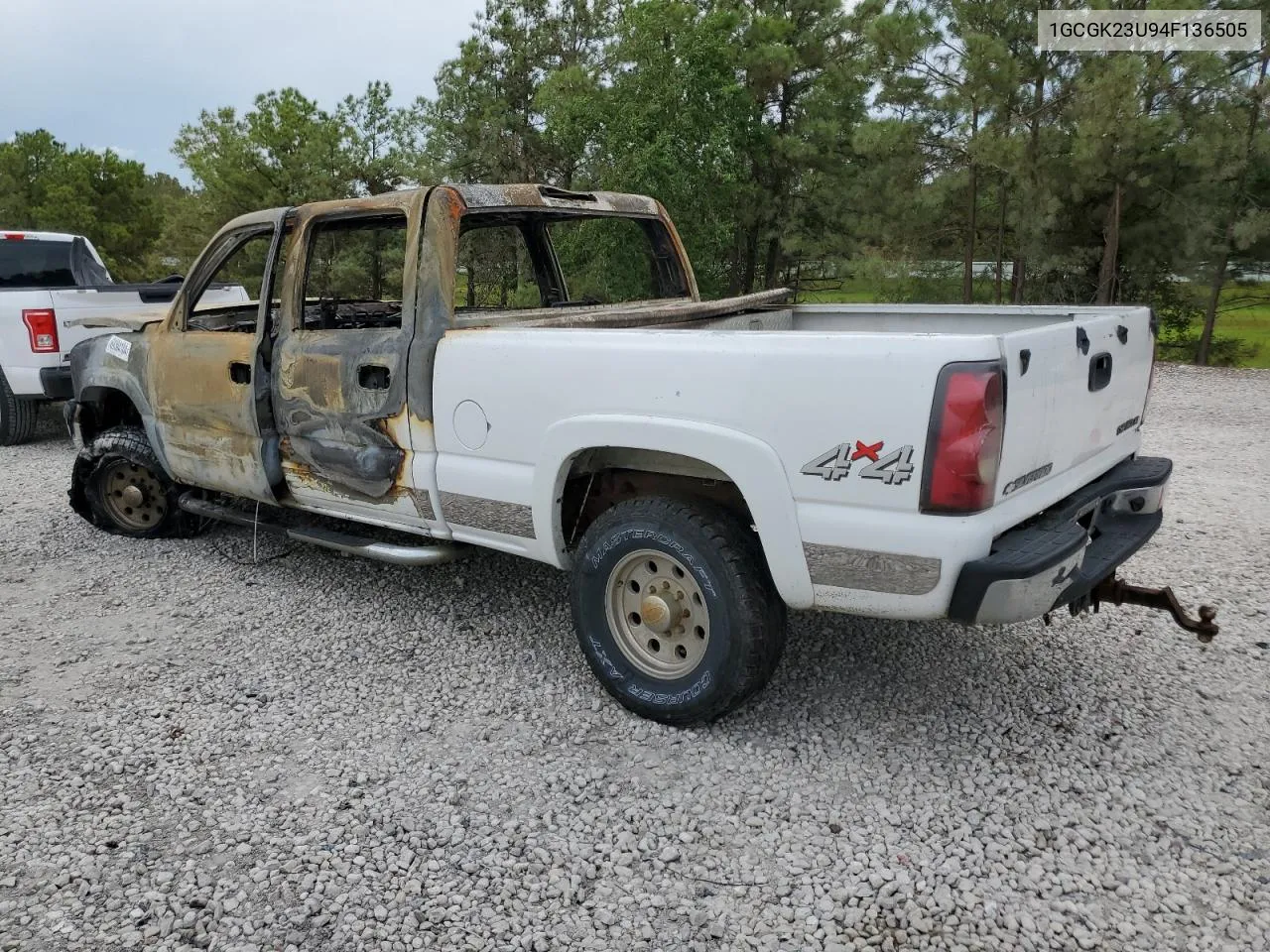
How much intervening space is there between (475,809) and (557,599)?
173cm

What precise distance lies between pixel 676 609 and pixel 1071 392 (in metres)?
1.49

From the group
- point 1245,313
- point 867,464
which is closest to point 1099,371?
point 867,464

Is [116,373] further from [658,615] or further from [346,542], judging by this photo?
[658,615]

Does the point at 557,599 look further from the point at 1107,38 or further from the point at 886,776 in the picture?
the point at 1107,38

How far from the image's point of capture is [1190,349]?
16.2 meters

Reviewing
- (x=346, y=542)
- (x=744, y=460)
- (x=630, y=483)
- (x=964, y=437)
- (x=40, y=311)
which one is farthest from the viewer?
(x=40, y=311)

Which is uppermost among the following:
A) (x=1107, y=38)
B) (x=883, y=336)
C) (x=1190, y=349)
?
(x=1107, y=38)

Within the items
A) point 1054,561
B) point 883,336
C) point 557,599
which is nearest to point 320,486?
point 557,599

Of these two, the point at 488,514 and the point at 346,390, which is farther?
the point at 346,390

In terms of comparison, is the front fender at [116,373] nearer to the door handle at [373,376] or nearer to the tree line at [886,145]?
the door handle at [373,376]

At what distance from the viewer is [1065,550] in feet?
8.92

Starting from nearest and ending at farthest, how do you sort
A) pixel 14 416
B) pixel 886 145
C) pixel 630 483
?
pixel 630 483
pixel 14 416
pixel 886 145

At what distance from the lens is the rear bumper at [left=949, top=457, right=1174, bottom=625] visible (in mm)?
2576

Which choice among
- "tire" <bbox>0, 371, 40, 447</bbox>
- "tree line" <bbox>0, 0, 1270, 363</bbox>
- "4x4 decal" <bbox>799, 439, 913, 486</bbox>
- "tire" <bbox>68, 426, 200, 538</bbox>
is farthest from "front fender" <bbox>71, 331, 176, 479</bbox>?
"tree line" <bbox>0, 0, 1270, 363</bbox>
